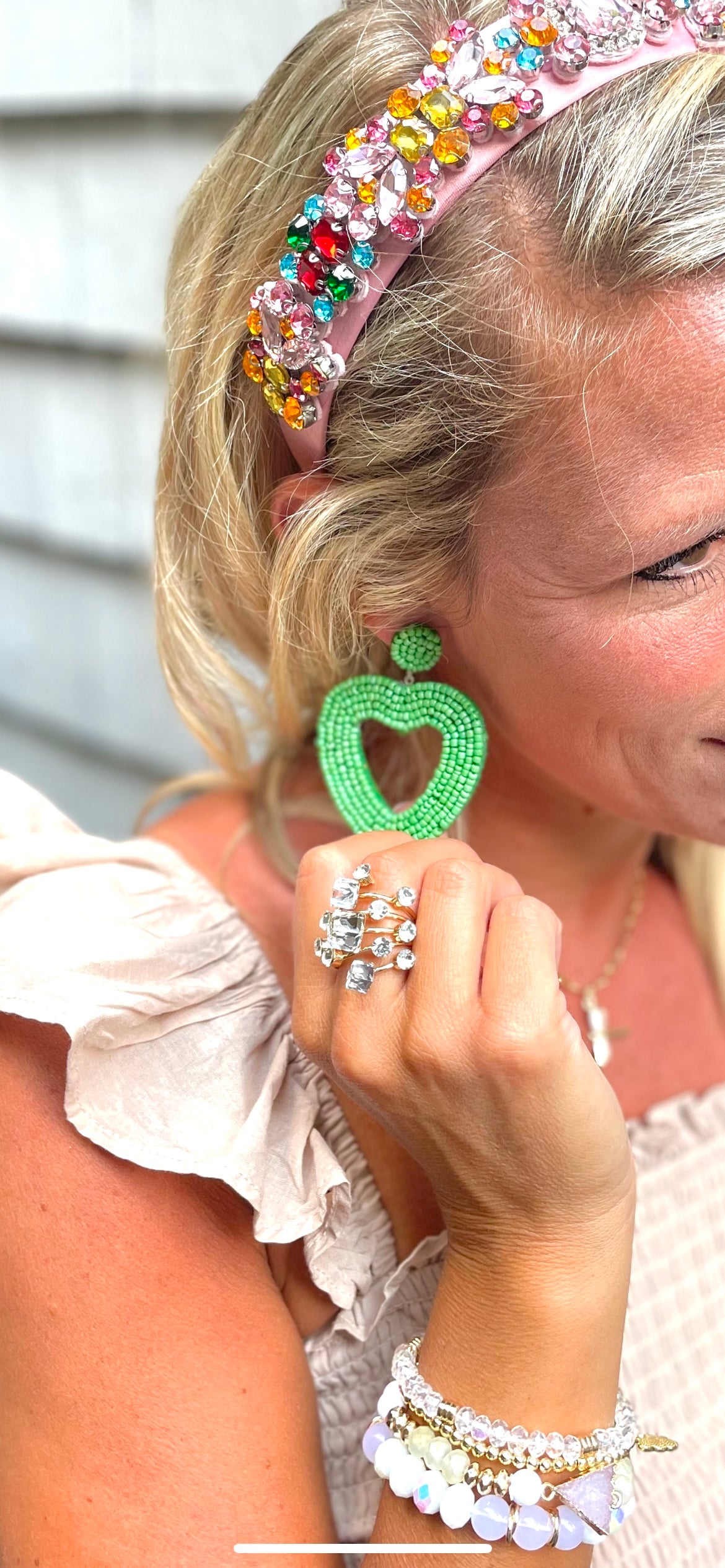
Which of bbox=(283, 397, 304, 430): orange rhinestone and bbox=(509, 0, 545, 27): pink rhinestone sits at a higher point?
bbox=(509, 0, 545, 27): pink rhinestone

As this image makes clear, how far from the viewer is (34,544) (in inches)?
96.7

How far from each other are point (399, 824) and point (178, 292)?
0.56 meters

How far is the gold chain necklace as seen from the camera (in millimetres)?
1411

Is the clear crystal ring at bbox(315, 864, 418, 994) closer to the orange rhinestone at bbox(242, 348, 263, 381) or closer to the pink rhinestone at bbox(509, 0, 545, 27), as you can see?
the orange rhinestone at bbox(242, 348, 263, 381)

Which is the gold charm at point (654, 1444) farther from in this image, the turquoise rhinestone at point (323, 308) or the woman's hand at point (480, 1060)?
the turquoise rhinestone at point (323, 308)

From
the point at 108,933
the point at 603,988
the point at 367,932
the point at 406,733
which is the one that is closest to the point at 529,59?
the point at 406,733

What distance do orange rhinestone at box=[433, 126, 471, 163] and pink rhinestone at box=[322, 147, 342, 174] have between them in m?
0.08

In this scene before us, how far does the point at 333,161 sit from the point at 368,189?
0.04 m

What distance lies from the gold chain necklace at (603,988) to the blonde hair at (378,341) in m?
0.35

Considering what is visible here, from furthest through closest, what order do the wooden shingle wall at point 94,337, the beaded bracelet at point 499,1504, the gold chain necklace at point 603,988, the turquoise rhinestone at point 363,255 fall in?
the wooden shingle wall at point 94,337 < the gold chain necklace at point 603,988 < the turquoise rhinestone at point 363,255 < the beaded bracelet at point 499,1504

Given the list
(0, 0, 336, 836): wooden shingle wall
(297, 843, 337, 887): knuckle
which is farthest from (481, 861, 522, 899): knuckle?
(0, 0, 336, 836): wooden shingle wall

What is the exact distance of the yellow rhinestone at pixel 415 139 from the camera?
0.96 metres

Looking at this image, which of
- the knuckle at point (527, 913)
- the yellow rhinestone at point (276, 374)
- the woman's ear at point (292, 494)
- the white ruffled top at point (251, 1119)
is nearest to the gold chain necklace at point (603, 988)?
the white ruffled top at point (251, 1119)

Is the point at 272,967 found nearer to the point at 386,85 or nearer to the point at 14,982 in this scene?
the point at 14,982
